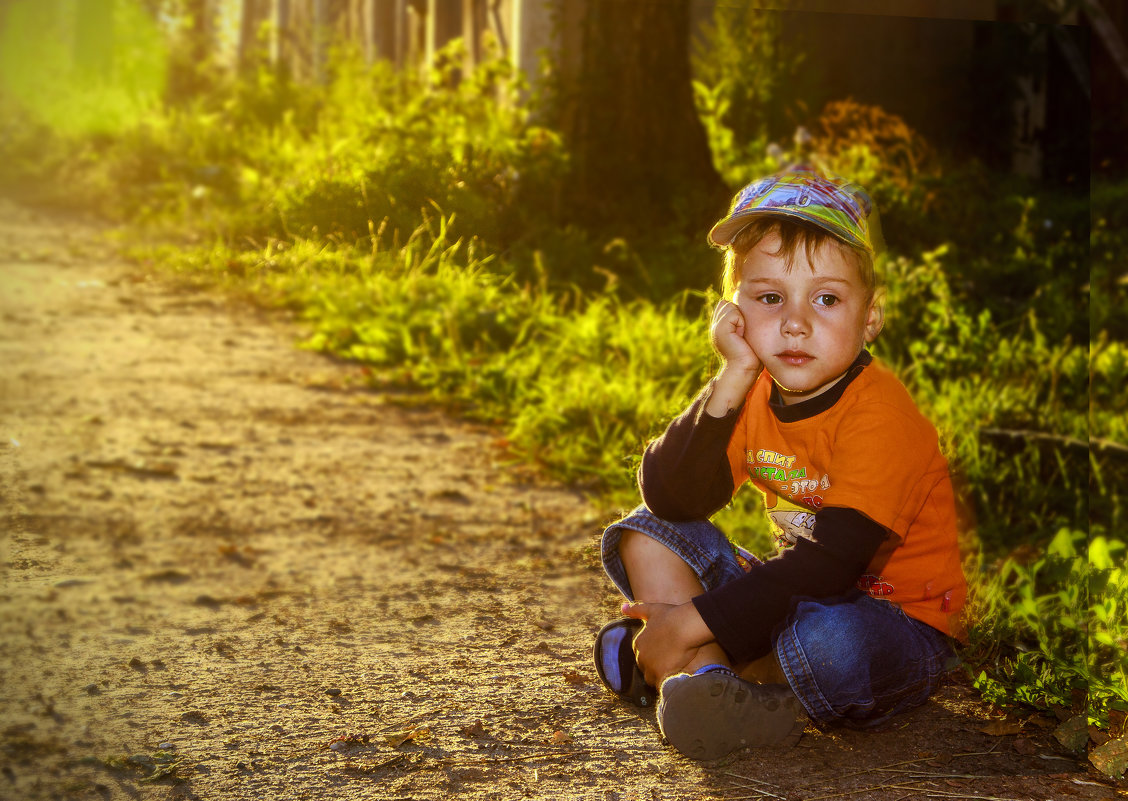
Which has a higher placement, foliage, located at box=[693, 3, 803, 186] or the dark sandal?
foliage, located at box=[693, 3, 803, 186]

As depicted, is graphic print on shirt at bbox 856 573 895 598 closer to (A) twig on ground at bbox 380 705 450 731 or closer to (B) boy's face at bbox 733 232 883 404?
(B) boy's face at bbox 733 232 883 404

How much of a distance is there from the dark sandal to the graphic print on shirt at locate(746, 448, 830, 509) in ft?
1.38

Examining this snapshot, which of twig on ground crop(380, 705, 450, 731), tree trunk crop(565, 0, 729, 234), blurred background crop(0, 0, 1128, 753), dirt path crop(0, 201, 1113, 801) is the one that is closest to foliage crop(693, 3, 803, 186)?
blurred background crop(0, 0, 1128, 753)

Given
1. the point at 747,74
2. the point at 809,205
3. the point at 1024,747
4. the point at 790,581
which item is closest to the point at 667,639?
the point at 790,581

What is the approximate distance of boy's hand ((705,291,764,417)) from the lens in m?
1.96

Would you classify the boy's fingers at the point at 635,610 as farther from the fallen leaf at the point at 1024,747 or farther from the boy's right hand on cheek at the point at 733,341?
the fallen leaf at the point at 1024,747

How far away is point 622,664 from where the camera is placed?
2176 mm

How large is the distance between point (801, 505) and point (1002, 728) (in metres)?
0.62

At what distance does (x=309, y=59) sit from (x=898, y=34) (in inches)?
467

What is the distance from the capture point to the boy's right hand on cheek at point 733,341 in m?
1.96

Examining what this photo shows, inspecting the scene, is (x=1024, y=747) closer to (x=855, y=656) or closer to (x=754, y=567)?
(x=855, y=656)

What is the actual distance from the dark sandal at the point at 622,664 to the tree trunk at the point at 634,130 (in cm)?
128

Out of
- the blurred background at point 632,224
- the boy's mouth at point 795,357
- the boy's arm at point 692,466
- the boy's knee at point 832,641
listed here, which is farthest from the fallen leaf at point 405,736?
the boy's mouth at point 795,357

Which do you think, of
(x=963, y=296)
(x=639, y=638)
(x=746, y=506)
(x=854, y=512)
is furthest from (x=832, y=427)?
(x=963, y=296)
